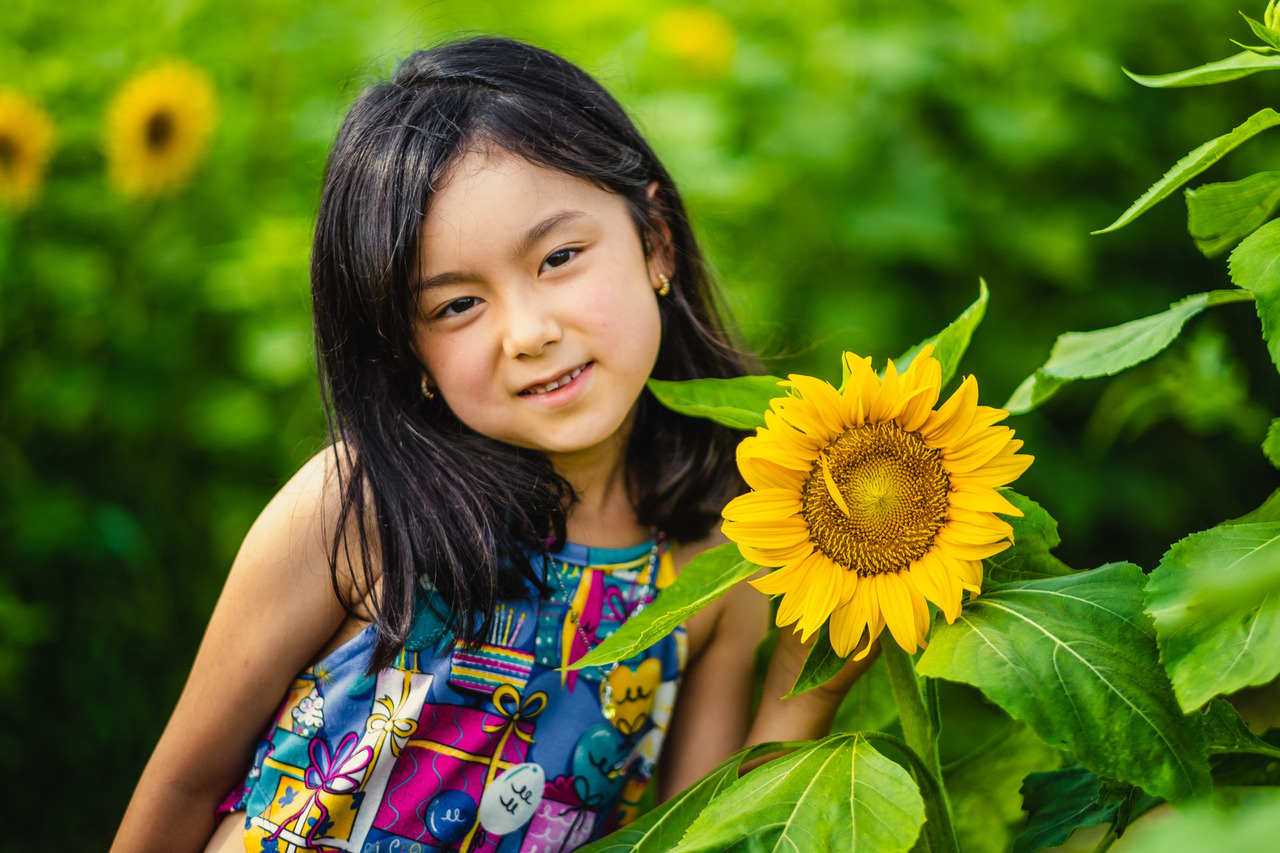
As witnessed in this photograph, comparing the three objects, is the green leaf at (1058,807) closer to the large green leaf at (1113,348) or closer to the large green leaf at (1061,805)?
the large green leaf at (1061,805)

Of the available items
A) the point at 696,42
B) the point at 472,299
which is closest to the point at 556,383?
the point at 472,299

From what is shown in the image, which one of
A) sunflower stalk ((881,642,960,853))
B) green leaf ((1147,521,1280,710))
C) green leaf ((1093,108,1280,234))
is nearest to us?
green leaf ((1147,521,1280,710))

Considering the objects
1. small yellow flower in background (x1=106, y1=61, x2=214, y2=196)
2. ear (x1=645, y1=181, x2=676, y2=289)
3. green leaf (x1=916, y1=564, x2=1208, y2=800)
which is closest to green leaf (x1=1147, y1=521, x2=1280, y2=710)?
green leaf (x1=916, y1=564, x2=1208, y2=800)

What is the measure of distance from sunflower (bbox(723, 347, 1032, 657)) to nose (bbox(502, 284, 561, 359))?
309 mm

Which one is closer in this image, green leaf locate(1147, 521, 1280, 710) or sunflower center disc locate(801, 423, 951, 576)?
green leaf locate(1147, 521, 1280, 710)

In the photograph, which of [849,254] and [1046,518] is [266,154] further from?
[1046,518]

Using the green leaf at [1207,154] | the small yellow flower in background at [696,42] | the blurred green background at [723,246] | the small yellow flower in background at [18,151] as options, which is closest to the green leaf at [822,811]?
the green leaf at [1207,154]

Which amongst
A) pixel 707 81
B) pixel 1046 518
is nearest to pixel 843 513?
pixel 1046 518

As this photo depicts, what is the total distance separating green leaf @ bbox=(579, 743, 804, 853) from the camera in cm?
95

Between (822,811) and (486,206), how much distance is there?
637 mm

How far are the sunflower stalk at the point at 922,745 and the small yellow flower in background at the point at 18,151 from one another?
2056mm

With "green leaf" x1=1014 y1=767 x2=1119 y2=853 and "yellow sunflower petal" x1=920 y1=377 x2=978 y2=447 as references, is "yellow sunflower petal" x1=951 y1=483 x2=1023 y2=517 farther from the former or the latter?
"green leaf" x1=1014 y1=767 x2=1119 y2=853

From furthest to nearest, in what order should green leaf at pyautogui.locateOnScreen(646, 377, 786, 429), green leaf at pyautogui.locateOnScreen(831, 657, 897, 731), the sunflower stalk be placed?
green leaf at pyautogui.locateOnScreen(831, 657, 897, 731), green leaf at pyautogui.locateOnScreen(646, 377, 786, 429), the sunflower stalk

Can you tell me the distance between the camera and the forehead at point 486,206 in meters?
1.08
